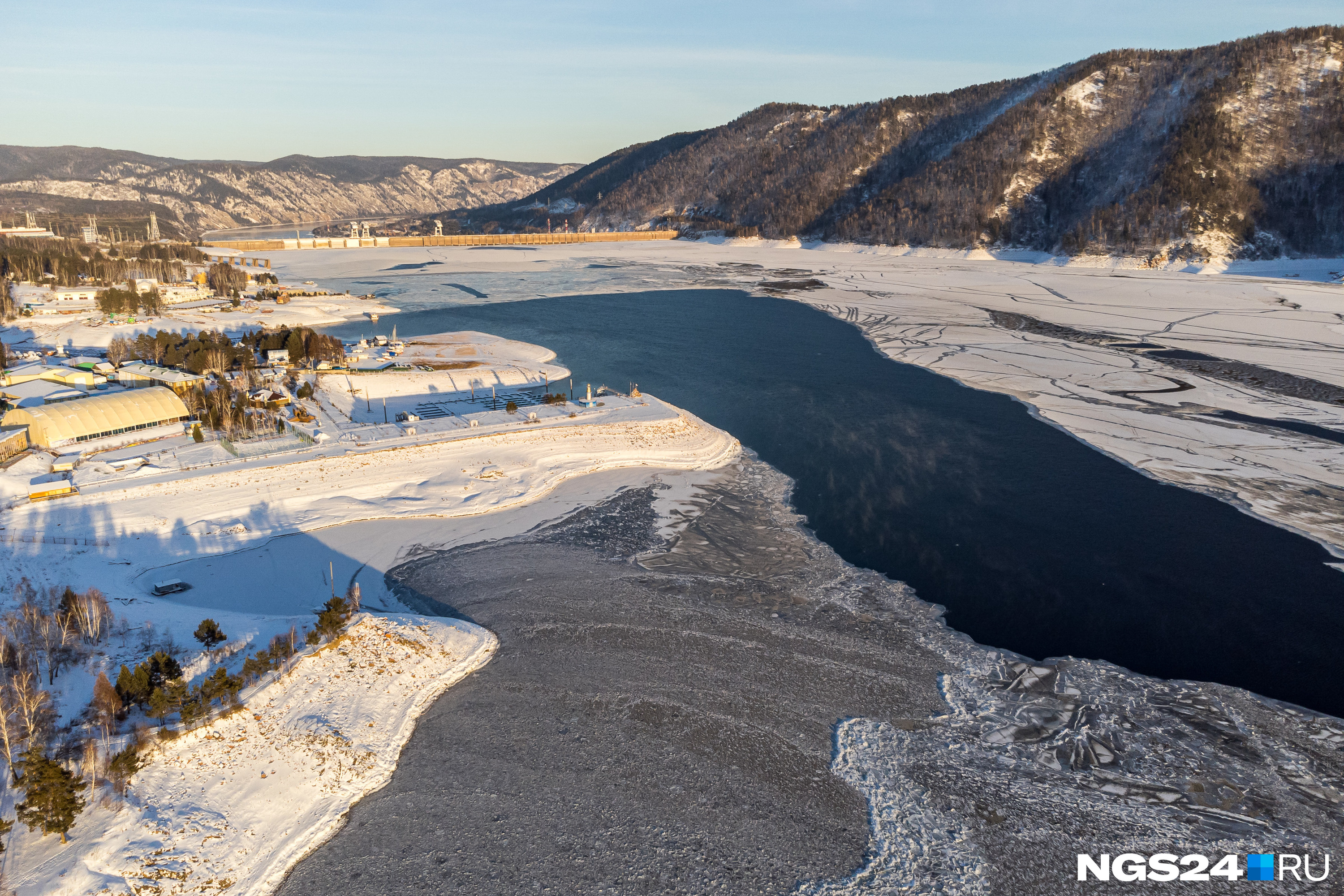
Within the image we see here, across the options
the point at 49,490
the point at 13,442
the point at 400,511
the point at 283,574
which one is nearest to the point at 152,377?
the point at 13,442

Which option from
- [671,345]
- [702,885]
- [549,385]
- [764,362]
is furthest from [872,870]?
[671,345]

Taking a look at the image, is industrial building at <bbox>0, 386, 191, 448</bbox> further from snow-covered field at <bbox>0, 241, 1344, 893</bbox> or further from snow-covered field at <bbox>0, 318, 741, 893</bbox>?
snow-covered field at <bbox>0, 241, 1344, 893</bbox>

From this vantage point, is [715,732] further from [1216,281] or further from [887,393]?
[1216,281]

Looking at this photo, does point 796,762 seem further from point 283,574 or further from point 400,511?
point 400,511

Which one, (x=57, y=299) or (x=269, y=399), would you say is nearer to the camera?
(x=269, y=399)

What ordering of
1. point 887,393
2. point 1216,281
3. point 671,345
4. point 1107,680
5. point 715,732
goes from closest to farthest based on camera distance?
point 715,732
point 1107,680
point 887,393
point 671,345
point 1216,281

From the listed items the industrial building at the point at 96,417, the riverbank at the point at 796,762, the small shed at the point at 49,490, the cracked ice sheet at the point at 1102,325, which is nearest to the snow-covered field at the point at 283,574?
the small shed at the point at 49,490
